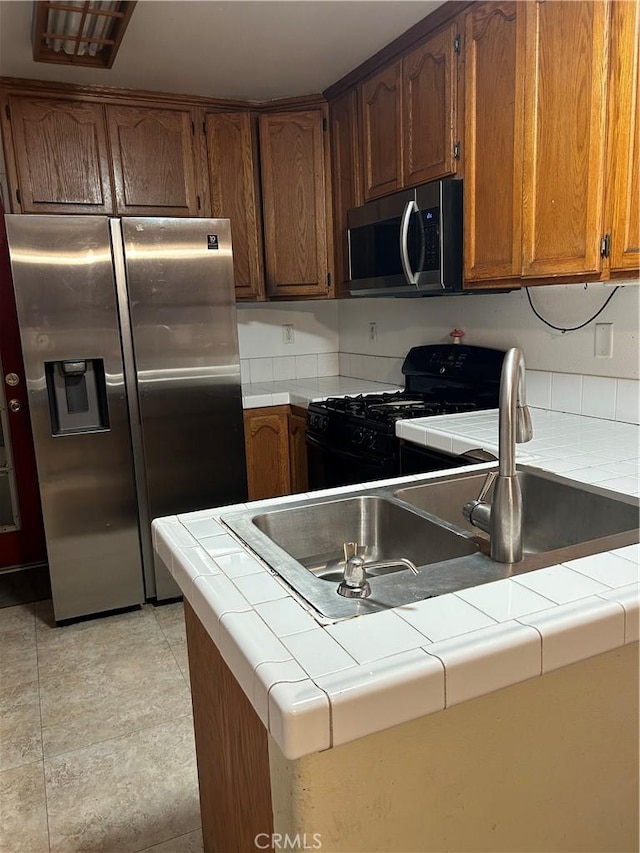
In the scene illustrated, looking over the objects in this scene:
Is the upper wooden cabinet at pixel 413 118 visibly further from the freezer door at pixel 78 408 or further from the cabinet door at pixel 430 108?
the freezer door at pixel 78 408

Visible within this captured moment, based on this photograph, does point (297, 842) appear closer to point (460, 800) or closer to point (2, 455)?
point (460, 800)

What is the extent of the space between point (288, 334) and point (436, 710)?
320 centimetres

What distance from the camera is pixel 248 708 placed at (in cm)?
96

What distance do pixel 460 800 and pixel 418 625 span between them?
0.86 ft

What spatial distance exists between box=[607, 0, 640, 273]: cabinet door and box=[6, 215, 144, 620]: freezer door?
1916mm

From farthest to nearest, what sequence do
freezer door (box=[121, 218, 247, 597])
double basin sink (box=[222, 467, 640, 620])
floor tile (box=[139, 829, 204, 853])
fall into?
1. freezer door (box=[121, 218, 247, 597])
2. floor tile (box=[139, 829, 204, 853])
3. double basin sink (box=[222, 467, 640, 620])

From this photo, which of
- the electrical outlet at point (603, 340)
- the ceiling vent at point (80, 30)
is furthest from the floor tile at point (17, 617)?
the electrical outlet at point (603, 340)

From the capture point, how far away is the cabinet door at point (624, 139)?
5.25 ft

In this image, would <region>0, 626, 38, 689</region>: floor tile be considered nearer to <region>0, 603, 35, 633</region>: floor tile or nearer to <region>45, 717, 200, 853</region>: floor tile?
<region>0, 603, 35, 633</region>: floor tile

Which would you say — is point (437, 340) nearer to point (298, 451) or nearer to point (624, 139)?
point (298, 451)

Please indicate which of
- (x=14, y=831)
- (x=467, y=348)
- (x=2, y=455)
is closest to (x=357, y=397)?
(x=467, y=348)

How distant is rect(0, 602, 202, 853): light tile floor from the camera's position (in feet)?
5.47

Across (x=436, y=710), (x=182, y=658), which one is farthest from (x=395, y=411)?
(x=436, y=710)

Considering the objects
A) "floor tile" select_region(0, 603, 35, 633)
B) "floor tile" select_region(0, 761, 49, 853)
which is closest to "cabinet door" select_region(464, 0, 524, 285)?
"floor tile" select_region(0, 761, 49, 853)
